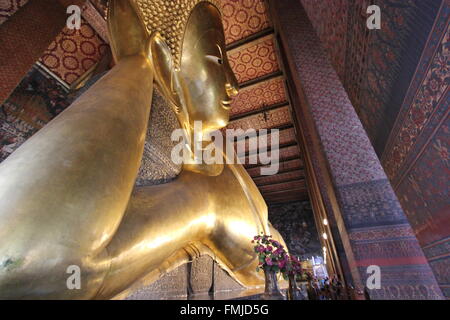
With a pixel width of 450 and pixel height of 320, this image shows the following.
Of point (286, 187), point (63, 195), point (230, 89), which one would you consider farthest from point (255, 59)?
point (286, 187)

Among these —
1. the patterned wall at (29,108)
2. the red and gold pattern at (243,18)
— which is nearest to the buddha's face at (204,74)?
the patterned wall at (29,108)

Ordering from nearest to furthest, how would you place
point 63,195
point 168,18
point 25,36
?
point 63,195
point 168,18
point 25,36

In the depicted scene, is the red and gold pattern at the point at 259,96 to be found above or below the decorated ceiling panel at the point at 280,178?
above

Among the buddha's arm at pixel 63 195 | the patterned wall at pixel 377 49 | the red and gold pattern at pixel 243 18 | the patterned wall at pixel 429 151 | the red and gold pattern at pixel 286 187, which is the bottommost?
the buddha's arm at pixel 63 195

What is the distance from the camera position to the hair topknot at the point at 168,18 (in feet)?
3.22

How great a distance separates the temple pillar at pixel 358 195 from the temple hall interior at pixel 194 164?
0.4 inches

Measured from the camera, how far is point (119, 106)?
1.85ft

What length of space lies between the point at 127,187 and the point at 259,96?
4682 mm

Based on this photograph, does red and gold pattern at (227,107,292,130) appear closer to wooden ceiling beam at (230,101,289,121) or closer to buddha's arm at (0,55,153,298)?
wooden ceiling beam at (230,101,289,121)

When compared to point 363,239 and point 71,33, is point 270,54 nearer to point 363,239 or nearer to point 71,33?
point 71,33

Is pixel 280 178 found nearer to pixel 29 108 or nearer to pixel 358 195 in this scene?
pixel 358 195

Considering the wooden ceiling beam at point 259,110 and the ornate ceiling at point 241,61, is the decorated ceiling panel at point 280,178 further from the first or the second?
the wooden ceiling beam at point 259,110

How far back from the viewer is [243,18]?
350cm
